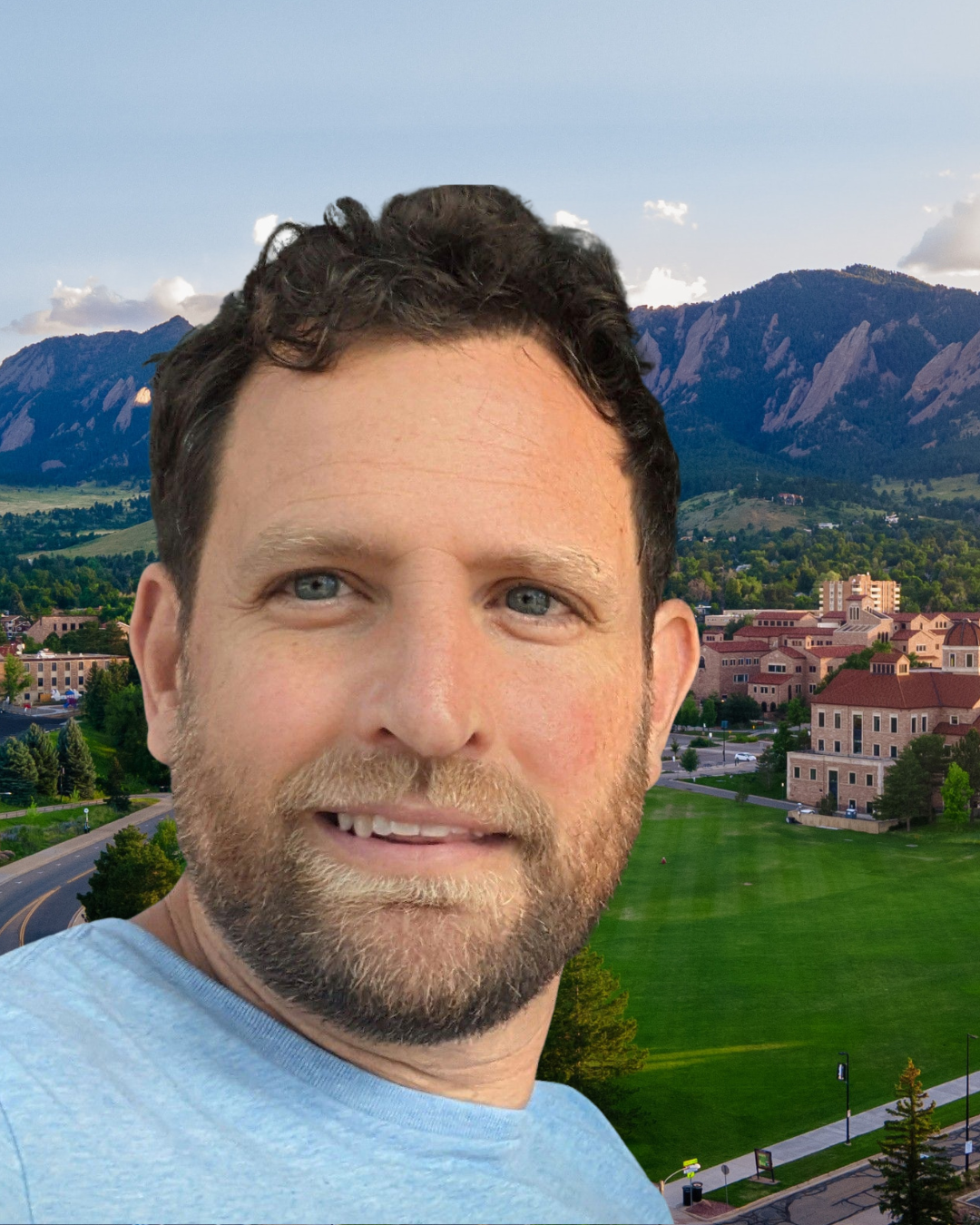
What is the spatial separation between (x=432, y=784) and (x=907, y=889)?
58359 mm

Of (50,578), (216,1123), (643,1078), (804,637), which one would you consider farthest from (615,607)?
(50,578)

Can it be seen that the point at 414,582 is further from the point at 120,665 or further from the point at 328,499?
the point at 120,665

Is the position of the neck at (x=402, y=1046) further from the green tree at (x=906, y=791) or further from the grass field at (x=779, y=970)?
the green tree at (x=906, y=791)

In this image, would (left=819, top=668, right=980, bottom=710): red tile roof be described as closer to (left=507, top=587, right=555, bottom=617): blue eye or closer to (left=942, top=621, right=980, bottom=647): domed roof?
(left=942, top=621, right=980, bottom=647): domed roof

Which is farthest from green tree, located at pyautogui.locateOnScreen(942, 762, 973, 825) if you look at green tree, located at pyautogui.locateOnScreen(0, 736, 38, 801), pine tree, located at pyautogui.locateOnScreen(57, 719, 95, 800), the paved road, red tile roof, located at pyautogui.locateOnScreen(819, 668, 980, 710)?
green tree, located at pyautogui.locateOnScreen(0, 736, 38, 801)

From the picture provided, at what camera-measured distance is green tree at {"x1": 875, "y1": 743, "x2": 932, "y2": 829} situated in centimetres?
6831

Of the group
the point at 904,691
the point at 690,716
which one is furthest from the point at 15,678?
the point at 904,691

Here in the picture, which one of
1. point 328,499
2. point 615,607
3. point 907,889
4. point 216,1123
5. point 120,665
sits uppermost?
point 328,499

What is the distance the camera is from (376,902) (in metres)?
2.37

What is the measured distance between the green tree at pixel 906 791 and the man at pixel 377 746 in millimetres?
69788

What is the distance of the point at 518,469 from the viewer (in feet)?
8.47

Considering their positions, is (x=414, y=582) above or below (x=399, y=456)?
below

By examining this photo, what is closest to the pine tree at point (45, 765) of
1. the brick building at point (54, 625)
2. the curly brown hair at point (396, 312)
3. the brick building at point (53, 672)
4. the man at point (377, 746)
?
the brick building at point (53, 672)

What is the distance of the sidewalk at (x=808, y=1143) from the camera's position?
27.9 m
